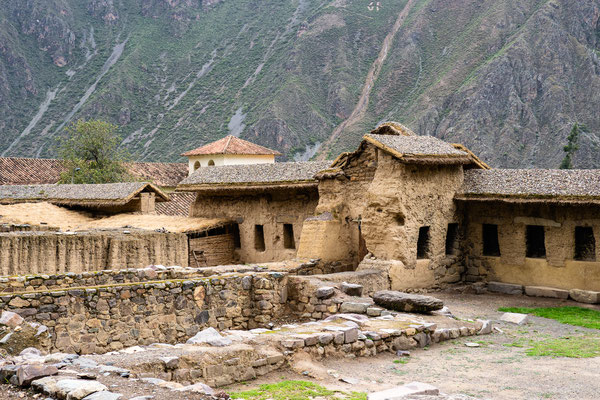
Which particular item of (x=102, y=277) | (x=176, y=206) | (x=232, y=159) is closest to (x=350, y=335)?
(x=102, y=277)

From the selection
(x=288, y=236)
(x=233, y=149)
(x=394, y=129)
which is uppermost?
(x=233, y=149)

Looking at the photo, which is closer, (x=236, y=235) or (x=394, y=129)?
(x=394, y=129)

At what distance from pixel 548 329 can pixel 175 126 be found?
65.1 meters

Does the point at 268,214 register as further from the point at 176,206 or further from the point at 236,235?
the point at 176,206

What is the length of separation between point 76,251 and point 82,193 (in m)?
9.73

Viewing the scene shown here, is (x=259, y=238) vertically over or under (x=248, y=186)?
under

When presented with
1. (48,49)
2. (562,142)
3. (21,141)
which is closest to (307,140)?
(562,142)

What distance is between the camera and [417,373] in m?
8.63

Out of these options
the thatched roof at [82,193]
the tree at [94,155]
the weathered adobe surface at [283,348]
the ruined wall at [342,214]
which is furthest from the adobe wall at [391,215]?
the tree at [94,155]

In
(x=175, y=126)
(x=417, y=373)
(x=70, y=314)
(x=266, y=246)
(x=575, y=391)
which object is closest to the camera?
(x=575, y=391)

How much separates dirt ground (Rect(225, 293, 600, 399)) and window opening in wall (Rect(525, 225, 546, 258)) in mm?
5356

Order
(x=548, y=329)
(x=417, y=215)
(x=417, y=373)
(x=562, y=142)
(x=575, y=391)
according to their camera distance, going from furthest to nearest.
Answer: (x=562, y=142) < (x=417, y=215) < (x=548, y=329) < (x=417, y=373) < (x=575, y=391)

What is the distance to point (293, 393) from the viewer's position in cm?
731

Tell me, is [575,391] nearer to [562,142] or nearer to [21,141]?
[562,142]
